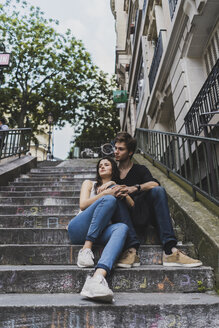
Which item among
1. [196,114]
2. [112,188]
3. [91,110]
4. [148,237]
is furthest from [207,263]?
[91,110]

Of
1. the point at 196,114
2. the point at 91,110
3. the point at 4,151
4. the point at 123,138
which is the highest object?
the point at 91,110

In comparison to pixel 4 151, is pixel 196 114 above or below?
above

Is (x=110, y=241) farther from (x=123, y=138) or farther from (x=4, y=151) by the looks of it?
(x=4, y=151)

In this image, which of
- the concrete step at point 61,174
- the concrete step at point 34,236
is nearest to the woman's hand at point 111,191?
the concrete step at point 34,236

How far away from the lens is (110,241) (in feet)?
7.20

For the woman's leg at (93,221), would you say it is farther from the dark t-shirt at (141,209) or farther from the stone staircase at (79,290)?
the dark t-shirt at (141,209)

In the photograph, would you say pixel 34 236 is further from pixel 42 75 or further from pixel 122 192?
pixel 42 75

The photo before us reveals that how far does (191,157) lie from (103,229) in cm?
155

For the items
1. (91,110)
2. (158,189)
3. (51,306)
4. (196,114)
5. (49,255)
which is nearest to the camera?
(51,306)

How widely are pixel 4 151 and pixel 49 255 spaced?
4588 millimetres

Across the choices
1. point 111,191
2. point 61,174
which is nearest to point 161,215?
point 111,191

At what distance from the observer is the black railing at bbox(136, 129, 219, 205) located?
9.37ft

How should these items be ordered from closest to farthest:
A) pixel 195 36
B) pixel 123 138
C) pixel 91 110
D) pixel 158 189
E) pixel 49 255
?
1. pixel 49 255
2. pixel 158 189
3. pixel 123 138
4. pixel 195 36
5. pixel 91 110

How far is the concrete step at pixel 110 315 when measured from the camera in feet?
5.53
